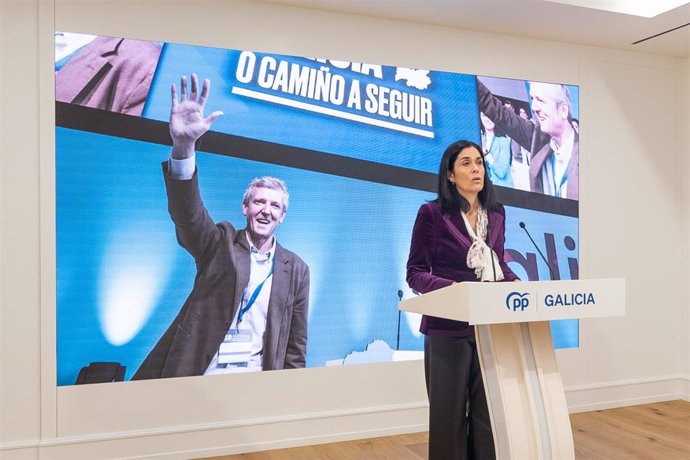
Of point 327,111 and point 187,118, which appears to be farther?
point 327,111

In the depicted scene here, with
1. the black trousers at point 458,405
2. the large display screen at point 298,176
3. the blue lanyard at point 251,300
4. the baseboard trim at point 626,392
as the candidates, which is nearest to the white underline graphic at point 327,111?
the large display screen at point 298,176

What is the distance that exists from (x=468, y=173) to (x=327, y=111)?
135cm

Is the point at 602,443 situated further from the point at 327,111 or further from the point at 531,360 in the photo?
the point at 327,111

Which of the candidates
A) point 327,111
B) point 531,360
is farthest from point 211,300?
point 531,360

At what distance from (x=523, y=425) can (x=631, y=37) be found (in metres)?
3.21

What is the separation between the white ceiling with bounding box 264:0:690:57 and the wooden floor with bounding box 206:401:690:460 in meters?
2.54

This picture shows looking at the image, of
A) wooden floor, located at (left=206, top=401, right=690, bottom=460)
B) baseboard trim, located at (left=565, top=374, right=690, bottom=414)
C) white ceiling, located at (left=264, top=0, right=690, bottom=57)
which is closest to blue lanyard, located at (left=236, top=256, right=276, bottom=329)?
wooden floor, located at (left=206, top=401, right=690, bottom=460)

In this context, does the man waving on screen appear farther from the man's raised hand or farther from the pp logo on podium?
the pp logo on podium

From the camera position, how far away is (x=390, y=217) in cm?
381

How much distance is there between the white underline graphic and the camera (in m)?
3.50

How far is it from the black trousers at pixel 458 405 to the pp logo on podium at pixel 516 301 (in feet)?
2.06

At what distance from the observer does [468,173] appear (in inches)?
101

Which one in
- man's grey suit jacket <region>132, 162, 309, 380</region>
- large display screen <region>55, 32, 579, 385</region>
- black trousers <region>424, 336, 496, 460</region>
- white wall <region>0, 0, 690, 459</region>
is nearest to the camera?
black trousers <region>424, 336, 496, 460</region>

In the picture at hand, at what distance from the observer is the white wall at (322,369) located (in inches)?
121
